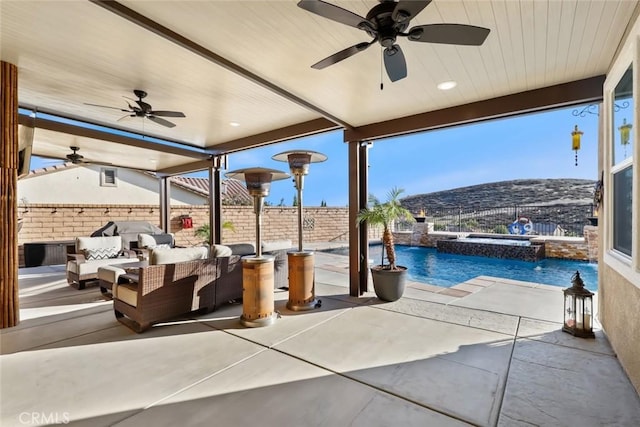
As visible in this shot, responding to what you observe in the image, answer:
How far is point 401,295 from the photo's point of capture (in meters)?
4.57

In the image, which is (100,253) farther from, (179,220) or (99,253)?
(179,220)

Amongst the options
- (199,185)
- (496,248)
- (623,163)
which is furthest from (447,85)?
(199,185)

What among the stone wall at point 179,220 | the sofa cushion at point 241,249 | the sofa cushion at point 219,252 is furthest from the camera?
the stone wall at point 179,220

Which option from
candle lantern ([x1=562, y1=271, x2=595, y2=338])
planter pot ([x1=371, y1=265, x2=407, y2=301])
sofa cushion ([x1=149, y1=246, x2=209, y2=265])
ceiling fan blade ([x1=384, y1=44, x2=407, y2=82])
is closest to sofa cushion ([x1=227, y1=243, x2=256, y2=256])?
sofa cushion ([x1=149, y1=246, x2=209, y2=265])

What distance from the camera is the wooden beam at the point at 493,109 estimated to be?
325 cm

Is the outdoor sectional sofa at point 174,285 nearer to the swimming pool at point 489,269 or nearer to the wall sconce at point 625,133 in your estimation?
the swimming pool at point 489,269

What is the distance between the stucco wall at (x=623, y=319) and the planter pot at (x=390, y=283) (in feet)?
7.28

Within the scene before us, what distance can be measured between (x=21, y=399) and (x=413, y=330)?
3.39 meters

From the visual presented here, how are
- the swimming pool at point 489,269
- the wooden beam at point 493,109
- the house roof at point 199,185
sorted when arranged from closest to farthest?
the wooden beam at point 493,109 < the swimming pool at point 489,269 < the house roof at point 199,185

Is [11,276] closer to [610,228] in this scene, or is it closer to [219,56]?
[219,56]

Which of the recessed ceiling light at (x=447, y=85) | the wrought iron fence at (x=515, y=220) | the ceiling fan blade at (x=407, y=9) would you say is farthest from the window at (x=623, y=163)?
the wrought iron fence at (x=515, y=220)

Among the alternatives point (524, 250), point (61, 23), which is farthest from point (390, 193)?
point (524, 250)

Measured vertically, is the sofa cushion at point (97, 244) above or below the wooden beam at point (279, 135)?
below

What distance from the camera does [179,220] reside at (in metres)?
10.4
